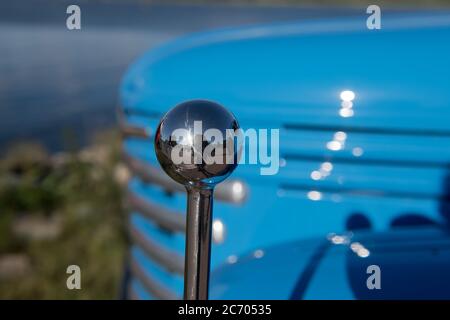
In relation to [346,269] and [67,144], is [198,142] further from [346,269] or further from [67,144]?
[67,144]

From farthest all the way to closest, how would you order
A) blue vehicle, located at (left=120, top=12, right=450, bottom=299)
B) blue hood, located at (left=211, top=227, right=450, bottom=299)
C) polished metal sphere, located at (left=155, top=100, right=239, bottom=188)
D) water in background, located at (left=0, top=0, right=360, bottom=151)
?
water in background, located at (left=0, top=0, right=360, bottom=151) → blue vehicle, located at (left=120, top=12, right=450, bottom=299) → blue hood, located at (left=211, top=227, right=450, bottom=299) → polished metal sphere, located at (left=155, top=100, right=239, bottom=188)

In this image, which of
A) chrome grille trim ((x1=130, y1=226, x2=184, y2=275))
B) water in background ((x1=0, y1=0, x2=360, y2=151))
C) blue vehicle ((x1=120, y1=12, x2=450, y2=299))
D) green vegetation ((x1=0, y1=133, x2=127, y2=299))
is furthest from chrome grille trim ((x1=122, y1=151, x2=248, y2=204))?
water in background ((x1=0, y1=0, x2=360, y2=151))

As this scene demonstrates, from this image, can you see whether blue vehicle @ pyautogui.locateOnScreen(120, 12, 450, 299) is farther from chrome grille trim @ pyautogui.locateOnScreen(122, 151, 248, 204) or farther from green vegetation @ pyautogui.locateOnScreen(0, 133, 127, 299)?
green vegetation @ pyautogui.locateOnScreen(0, 133, 127, 299)

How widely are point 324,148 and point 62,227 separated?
3.12m

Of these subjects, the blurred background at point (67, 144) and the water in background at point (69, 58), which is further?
the water in background at point (69, 58)

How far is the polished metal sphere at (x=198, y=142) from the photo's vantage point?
689 millimetres

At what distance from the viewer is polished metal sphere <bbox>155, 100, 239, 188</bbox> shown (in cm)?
69

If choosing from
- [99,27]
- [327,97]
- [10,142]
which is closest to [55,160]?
[10,142]

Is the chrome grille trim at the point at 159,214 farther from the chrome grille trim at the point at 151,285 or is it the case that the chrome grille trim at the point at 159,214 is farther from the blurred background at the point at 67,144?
the blurred background at the point at 67,144

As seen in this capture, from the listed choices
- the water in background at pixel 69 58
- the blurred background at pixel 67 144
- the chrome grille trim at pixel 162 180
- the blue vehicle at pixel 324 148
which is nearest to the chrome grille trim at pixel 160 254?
the blue vehicle at pixel 324 148

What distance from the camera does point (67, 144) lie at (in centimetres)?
473

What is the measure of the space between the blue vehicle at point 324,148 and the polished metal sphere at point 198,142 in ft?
1.18

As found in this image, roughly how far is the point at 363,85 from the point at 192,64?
41cm

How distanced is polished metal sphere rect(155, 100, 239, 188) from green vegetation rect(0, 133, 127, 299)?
71.6 inches
